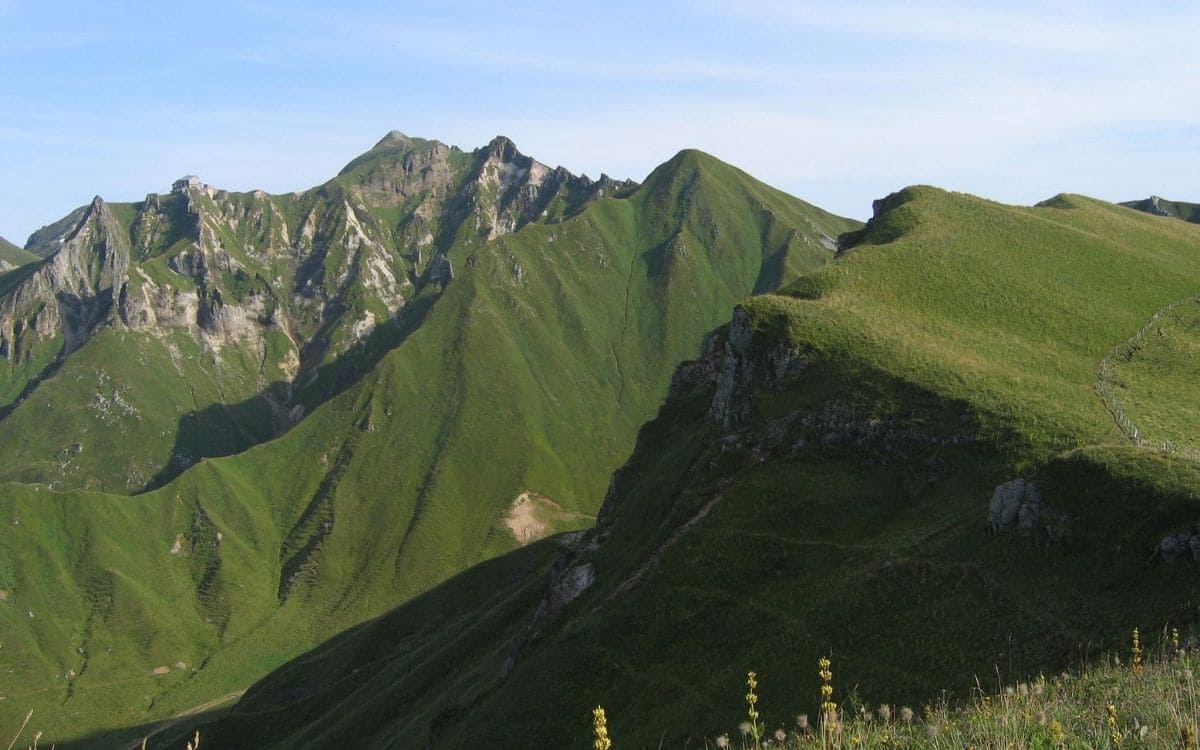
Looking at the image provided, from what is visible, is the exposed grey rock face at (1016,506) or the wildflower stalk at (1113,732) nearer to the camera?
the wildflower stalk at (1113,732)

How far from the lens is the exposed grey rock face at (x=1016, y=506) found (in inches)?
1784

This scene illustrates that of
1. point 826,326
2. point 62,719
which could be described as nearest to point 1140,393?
point 826,326

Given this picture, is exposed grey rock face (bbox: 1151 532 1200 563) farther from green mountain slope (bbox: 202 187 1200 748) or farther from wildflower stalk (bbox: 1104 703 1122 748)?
wildflower stalk (bbox: 1104 703 1122 748)

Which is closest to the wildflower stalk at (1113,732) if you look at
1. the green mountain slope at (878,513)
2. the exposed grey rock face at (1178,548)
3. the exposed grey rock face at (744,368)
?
the green mountain slope at (878,513)

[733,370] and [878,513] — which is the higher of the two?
[733,370]

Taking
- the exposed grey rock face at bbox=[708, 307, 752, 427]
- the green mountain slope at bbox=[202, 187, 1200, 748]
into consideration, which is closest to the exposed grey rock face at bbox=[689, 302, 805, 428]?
the exposed grey rock face at bbox=[708, 307, 752, 427]

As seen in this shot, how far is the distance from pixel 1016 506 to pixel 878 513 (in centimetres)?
1242

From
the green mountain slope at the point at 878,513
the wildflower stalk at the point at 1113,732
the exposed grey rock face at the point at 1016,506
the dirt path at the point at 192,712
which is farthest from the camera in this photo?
the dirt path at the point at 192,712

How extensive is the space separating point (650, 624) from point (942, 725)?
1794 inches

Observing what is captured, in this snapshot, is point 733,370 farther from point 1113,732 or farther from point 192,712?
point 192,712

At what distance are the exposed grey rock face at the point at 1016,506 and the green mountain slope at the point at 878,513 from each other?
0.40ft

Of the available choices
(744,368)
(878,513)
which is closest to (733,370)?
(744,368)

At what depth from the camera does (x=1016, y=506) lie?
151 ft

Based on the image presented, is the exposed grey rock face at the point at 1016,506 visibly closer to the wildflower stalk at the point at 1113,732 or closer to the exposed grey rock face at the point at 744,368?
the exposed grey rock face at the point at 744,368
